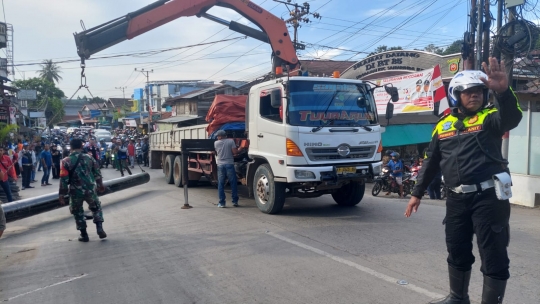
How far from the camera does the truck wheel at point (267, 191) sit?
877cm

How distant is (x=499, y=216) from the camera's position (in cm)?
336

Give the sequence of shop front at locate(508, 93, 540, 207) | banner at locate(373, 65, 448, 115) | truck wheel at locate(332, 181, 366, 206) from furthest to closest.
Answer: banner at locate(373, 65, 448, 115) < shop front at locate(508, 93, 540, 207) < truck wheel at locate(332, 181, 366, 206)

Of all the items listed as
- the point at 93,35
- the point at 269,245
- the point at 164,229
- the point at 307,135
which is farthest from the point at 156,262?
the point at 93,35

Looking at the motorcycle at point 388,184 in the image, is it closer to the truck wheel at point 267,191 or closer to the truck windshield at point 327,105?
the truck windshield at point 327,105

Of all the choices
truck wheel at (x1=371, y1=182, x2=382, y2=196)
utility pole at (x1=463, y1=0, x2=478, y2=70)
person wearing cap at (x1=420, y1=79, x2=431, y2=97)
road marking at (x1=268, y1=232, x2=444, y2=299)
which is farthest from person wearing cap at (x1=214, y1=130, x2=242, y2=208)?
person wearing cap at (x1=420, y1=79, x2=431, y2=97)

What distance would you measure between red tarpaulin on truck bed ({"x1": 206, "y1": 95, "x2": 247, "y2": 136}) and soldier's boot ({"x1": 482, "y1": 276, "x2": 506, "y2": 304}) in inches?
339

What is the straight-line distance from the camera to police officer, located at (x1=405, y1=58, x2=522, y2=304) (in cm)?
331

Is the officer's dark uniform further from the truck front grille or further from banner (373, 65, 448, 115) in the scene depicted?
banner (373, 65, 448, 115)

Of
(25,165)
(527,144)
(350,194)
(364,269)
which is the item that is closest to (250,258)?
(364,269)

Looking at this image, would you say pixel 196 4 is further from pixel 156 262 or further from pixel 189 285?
pixel 189 285

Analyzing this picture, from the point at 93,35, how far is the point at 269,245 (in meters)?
7.87

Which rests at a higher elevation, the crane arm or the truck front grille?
the crane arm

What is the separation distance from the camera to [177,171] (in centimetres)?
1480

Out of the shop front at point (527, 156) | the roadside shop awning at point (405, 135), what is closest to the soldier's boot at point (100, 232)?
the shop front at point (527, 156)
